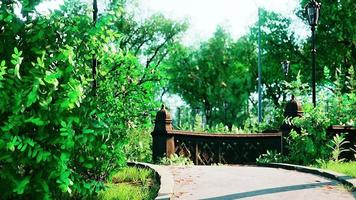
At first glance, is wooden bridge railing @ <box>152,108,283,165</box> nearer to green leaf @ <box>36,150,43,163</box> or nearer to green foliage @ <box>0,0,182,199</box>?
green foliage @ <box>0,0,182,199</box>

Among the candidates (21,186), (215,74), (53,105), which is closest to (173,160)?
(21,186)

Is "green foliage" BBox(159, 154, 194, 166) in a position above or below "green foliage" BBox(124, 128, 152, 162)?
below

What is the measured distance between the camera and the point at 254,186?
27.3 ft

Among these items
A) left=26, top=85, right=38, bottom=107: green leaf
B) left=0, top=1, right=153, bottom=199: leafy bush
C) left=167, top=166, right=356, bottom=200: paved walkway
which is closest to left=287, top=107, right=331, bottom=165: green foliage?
left=167, top=166, right=356, bottom=200: paved walkway

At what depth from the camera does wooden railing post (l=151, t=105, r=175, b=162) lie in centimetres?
1433

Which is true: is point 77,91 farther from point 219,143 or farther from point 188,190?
point 219,143

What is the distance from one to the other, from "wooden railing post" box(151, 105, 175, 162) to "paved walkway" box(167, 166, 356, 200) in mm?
3586

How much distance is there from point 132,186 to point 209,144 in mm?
8438

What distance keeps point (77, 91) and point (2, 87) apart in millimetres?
861

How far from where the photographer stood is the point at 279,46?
41812 millimetres

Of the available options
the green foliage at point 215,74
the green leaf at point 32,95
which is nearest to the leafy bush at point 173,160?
the green leaf at point 32,95

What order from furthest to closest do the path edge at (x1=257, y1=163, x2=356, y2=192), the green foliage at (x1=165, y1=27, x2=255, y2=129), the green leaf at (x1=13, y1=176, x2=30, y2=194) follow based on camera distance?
the green foliage at (x1=165, y1=27, x2=255, y2=129) < the path edge at (x1=257, y1=163, x2=356, y2=192) < the green leaf at (x1=13, y1=176, x2=30, y2=194)

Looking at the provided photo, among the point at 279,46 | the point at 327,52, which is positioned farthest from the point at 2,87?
the point at 279,46

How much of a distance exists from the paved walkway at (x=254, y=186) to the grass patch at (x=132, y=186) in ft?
1.50
